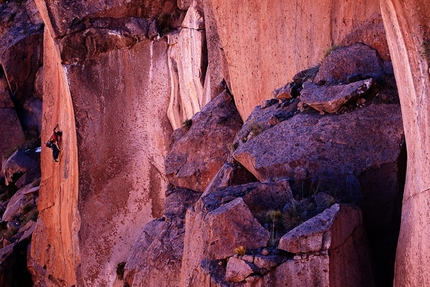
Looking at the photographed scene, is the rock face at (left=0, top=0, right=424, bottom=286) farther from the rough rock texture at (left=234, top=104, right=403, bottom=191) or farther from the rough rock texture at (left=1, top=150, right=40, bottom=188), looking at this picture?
the rough rock texture at (left=1, top=150, right=40, bottom=188)

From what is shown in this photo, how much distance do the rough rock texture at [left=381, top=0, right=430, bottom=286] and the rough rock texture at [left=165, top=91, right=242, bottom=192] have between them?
18.1 feet

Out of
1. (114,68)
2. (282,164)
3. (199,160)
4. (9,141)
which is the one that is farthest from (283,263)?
(9,141)

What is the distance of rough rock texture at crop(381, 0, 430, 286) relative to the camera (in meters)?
6.73

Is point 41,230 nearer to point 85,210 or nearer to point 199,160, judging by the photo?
point 85,210

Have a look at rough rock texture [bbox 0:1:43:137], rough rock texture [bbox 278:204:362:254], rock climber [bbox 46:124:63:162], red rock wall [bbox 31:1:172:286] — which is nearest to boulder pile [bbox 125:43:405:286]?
rough rock texture [bbox 278:204:362:254]

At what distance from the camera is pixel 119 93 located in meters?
18.0

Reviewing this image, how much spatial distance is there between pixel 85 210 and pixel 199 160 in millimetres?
5480

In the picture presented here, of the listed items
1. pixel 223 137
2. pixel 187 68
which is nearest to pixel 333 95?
pixel 223 137

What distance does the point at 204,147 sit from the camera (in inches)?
531

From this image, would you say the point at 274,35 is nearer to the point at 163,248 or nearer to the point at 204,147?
the point at 204,147

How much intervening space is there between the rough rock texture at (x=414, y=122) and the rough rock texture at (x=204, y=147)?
18.1 ft

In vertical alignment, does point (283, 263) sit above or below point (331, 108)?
below

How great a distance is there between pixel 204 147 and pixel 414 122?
668 cm

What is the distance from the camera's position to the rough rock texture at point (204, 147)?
42.8ft
